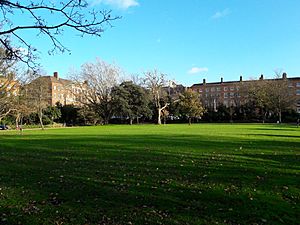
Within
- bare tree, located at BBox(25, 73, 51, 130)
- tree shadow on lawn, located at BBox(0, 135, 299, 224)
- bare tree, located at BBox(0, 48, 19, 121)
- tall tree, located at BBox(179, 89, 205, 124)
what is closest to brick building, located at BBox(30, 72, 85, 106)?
bare tree, located at BBox(25, 73, 51, 130)

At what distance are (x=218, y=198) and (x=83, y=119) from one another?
7257 centimetres

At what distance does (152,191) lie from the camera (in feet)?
24.1

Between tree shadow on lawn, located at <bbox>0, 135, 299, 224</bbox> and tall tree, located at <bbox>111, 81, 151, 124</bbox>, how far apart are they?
6034 centimetres

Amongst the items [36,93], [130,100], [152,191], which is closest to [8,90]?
[36,93]

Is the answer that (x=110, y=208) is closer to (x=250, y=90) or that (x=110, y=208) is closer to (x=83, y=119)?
(x=83, y=119)

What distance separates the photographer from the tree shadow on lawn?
564 cm

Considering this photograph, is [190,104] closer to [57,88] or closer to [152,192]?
[57,88]

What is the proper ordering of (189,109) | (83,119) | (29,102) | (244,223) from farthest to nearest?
(83,119), (189,109), (29,102), (244,223)

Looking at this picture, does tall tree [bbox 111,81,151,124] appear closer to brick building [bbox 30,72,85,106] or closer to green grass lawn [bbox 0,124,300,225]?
brick building [bbox 30,72,85,106]

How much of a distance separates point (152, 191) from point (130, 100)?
222ft

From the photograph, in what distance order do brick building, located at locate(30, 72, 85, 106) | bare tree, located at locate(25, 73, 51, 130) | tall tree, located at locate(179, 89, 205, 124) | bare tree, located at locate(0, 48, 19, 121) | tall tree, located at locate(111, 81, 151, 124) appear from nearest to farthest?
bare tree, located at locate(0, 48, 19, 121)
bare tree, located at locate(25, 73, 51, 130)
brick building, located at locate(30, 72, 85, 106)
tall tree, located at locate(179, 89, 205, 124)
tall tree, located at locate(111, 81, 151, 124)

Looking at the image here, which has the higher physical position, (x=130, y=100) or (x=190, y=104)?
(x=130, y=100)

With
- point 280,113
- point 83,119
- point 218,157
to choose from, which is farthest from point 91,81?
point 218,157

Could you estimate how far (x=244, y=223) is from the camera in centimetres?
527
